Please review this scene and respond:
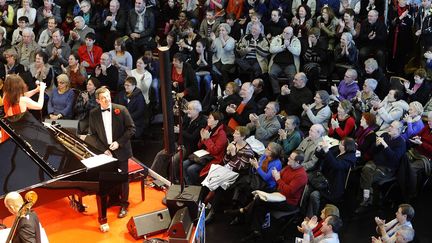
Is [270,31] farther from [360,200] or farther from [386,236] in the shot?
[386,236]

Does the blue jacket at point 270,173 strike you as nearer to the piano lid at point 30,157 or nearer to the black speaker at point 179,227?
the black speaker at point 179,227

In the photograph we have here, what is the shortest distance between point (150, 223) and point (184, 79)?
3.75 m

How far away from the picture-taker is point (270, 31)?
1088 centimetres

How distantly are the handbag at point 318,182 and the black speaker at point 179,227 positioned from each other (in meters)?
2.22

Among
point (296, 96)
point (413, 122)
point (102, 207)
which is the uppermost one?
point (296, 96)

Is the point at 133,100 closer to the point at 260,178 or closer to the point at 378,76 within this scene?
the point at 260,178

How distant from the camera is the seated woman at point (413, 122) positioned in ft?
27.9

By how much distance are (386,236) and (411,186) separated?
4.10 feet

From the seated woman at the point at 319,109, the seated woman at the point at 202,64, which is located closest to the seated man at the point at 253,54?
the seated woman at the point at 202,64

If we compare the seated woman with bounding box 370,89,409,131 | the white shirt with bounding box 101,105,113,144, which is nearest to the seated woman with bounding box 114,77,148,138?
the white shirt with bounding box 101,105,113,144

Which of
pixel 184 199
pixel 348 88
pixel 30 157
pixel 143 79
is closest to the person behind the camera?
pixel 184 199

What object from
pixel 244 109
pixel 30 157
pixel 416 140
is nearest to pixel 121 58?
pixel 244 109

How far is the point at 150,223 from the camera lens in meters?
6.83

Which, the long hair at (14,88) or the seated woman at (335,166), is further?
the seated woman at (335,166)
